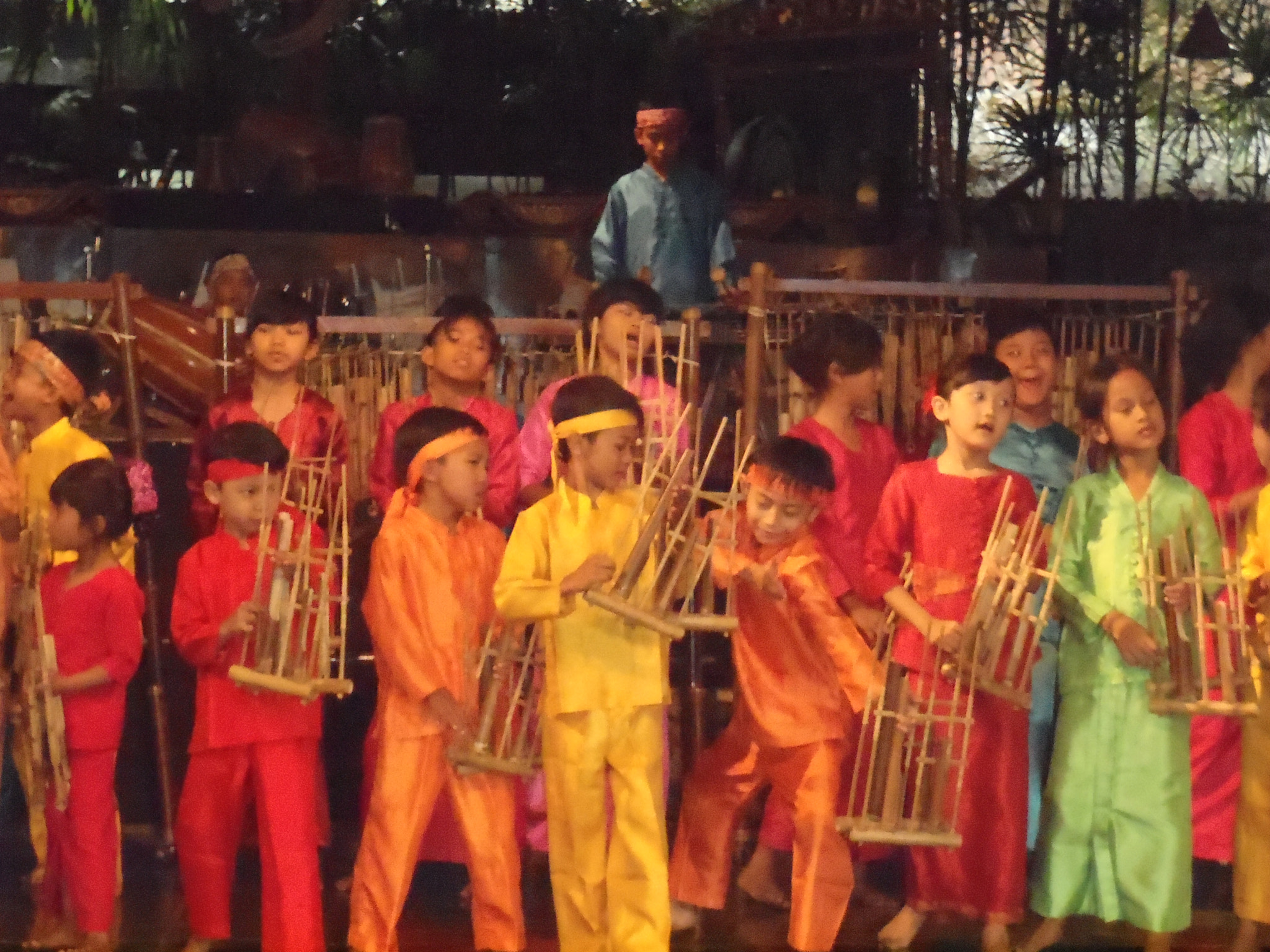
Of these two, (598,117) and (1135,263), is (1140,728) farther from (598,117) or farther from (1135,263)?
(598,117)

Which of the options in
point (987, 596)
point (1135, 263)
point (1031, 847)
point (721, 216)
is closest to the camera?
point (987, 596)

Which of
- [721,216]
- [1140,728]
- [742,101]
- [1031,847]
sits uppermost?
[742,101]

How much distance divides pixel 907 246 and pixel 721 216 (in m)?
0.94

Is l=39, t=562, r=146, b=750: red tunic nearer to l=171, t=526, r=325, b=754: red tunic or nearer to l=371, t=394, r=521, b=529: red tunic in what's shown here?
l=171, t=526, r=325, b=754: red tunic

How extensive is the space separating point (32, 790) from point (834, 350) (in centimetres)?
220

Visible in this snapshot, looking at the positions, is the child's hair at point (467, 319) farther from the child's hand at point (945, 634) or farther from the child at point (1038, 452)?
the child's hand at point (945, 634)

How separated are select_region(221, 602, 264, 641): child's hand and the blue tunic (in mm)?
2651

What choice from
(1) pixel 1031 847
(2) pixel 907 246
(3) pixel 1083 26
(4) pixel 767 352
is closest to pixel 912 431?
(4) pixel 767 352

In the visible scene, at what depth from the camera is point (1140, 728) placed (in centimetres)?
445

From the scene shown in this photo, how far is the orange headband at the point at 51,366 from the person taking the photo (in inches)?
194

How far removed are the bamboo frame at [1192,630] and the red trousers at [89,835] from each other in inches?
92.1

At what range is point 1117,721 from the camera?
447cm

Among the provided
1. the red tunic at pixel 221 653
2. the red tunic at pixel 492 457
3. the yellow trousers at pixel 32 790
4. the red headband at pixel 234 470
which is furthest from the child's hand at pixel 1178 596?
the yellow trousers at pixel 32 790

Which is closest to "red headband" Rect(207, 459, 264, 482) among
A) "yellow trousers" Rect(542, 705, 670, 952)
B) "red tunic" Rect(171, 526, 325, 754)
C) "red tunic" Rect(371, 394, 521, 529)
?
"red tunic" Rect(171, 526, 325, 754)
